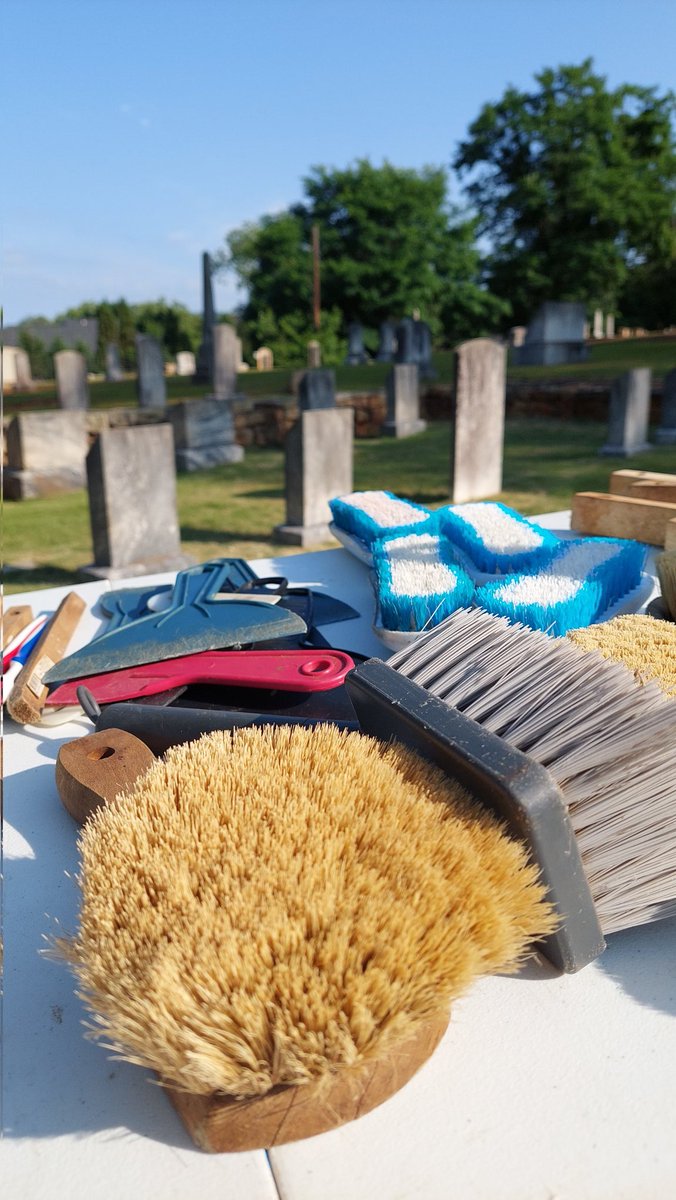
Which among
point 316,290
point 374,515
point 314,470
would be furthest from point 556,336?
point 374,515

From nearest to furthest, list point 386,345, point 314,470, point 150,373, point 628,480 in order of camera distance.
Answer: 1. point 628,480
2. point 314,470
3. point 150,373
4. point 386,345

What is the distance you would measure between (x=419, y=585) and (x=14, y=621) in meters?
0.97

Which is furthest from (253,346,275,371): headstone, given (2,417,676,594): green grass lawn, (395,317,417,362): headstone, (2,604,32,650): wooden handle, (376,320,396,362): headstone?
(2,604,32,650): wooden handle

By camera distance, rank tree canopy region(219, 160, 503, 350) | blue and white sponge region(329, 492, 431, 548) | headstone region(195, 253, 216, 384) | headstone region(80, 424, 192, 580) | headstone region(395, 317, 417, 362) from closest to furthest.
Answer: blue and white sponge region(329, 492, 431, 548) < headstone region(80, 424, 192, 580) < headstone region(395, 317, 417, 362) < headstone region(195, 253, 216, 384) < tree canopy region(219, 160, 503, 350)

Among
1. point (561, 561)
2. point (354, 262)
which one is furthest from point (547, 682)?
point (354, 262)

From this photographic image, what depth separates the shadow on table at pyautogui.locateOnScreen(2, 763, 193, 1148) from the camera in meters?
0.74

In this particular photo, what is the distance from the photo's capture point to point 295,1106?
0.67 meters

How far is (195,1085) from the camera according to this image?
25.1 inches

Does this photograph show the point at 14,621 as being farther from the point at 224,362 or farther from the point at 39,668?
the point at 224,362

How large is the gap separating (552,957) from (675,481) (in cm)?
190

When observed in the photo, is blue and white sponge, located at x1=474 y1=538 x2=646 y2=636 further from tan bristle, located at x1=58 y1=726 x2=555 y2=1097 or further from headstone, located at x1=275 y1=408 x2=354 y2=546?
headstone, located at x1=275 y1=408 x2=354 y2=546

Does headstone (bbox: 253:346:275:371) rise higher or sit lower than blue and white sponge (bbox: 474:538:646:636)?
higher

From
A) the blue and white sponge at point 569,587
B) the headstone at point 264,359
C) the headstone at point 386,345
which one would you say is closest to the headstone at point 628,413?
the blue and white sponge at point 569,587

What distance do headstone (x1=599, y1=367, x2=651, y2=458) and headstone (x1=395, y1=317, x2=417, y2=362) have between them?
331 inches
